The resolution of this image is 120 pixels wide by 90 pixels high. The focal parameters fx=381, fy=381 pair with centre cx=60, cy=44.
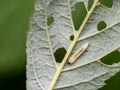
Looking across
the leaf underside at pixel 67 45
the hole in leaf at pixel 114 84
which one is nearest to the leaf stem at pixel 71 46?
the leaf underside at pixel 67 45

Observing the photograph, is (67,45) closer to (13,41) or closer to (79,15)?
(79,15)

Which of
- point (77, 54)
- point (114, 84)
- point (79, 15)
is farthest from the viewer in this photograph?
point (114, 84)

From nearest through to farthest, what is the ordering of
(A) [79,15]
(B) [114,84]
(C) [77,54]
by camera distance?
1. (C) [77,54]
2. (A) [79,15]
3. (B) [114,84]

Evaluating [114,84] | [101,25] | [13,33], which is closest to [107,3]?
[101,25]

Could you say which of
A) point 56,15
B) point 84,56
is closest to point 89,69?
point 84,56

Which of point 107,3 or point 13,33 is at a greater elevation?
point 107,3

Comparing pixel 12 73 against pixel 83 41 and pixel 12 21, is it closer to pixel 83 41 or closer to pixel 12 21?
pixel 12 21
